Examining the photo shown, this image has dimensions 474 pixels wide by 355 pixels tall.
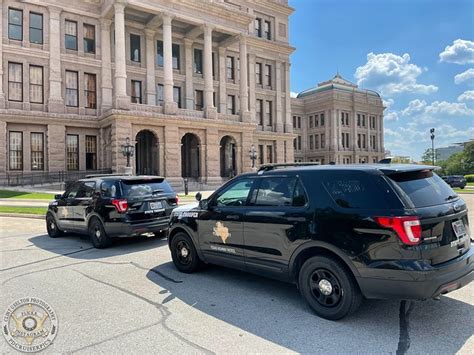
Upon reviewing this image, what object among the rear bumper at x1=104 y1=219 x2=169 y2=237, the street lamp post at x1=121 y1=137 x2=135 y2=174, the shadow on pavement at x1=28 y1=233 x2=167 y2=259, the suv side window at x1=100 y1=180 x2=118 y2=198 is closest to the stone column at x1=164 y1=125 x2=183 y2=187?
the street lamp post at x1=121 y1=137 x2=135 y2=174

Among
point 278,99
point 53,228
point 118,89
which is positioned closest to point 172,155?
point 118,89

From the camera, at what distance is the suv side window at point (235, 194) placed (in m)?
5.35

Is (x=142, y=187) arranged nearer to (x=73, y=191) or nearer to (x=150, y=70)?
(x=73, y=191)

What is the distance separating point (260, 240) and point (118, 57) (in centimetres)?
3071

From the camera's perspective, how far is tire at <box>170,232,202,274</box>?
6117 millimetres

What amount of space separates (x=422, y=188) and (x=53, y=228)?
1017cm

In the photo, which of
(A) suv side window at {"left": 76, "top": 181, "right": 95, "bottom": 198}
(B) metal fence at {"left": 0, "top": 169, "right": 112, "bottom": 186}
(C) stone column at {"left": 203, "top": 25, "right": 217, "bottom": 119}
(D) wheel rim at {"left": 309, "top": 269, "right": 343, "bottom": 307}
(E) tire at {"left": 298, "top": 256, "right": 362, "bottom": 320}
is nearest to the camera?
(E) tire at {"left": 298, "top": 256, "right": 362, "bottom": 320}

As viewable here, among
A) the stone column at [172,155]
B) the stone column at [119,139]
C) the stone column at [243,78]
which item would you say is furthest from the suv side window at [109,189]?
the stone column at [243,78]

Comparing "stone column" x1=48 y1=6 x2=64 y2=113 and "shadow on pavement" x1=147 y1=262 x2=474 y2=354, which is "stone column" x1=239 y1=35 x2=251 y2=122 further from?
"shadow on pavement" x1=147 y1=262 x2=474 y2=354

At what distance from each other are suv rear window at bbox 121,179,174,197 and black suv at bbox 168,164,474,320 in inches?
156

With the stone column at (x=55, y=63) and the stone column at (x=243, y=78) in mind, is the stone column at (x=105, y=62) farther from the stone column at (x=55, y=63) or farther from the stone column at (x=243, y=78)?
the stone column at (x=243, y=78)

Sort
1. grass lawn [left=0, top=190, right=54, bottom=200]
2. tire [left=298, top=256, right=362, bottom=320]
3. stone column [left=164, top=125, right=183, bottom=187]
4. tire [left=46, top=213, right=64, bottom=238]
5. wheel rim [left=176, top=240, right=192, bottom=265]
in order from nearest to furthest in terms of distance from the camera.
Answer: tire [left=298, top=256, right=362, bottom=320], wheel rim [left=176, top=240, right=192, bottom=265], tire [left=46, top=213, right=64, bottom=238], grass lawn [left=0, top=190, right=54, bottom=200], stone column [left=164, top=125, right=183, bottom=187]

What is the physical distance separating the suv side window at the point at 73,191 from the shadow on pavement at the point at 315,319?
210 inches

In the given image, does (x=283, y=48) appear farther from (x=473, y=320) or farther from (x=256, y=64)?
(x=473, y=320)
